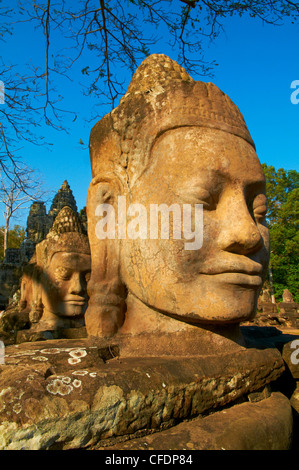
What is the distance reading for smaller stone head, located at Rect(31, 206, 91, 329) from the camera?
16.2 feet

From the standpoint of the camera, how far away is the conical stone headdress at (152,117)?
235 centimetres

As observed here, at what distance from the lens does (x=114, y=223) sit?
2523 millimetres

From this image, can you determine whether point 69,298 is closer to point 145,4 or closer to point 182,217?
point 182,217

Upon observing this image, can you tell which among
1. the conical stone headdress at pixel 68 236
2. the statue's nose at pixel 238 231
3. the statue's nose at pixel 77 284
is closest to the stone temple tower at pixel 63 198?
the conical stone headdress at pixel 68 236

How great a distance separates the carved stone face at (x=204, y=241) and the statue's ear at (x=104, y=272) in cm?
14

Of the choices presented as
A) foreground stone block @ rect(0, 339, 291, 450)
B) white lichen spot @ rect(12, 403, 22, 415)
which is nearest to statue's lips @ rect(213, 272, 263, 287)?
foreground stone block @ rect(0, 339, 291, 450)

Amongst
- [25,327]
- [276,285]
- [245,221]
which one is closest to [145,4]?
[245,221]

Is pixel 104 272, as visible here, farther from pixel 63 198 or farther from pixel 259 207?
pixel 63 198

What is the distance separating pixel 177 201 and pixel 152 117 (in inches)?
25.4

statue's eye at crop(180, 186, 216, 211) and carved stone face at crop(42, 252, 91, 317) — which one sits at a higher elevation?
statue's eye at crop(180, 186, 216, 211)

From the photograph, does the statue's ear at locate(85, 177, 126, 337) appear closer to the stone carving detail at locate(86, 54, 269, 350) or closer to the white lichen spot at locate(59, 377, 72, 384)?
the stone carving detail at locate(86, 54, 269, 350)

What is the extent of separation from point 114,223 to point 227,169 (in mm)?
864

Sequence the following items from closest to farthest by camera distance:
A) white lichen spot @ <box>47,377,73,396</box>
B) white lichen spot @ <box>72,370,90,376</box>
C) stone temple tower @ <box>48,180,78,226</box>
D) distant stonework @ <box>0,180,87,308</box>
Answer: white lichen spot @ <box>47,377,73,396</box>
white lichen spot @ <box>72,370,90,376</box>
distant stonework @ <box>0,180,87,308</box>
stone temple tower @ <box>48,180,78,226</box>

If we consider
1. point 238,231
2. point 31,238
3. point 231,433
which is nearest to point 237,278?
point 238,231
